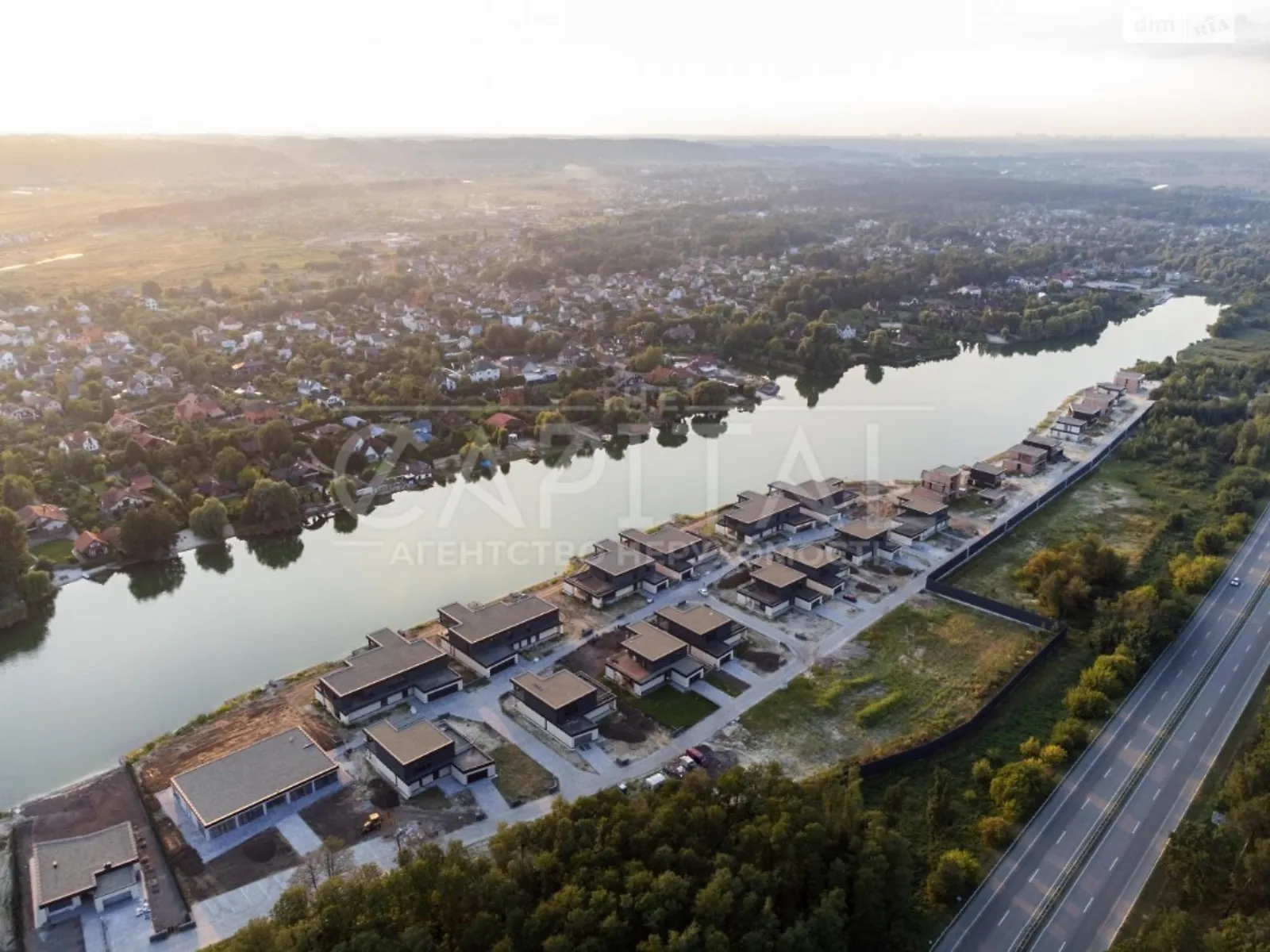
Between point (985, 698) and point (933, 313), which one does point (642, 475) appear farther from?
point (933, 313)

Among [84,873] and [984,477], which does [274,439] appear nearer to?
[84,873]

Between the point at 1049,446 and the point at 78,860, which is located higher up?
the point at 1049,446

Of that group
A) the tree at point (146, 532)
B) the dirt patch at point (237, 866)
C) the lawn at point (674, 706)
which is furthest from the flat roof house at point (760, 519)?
the tree at point (146, 532)

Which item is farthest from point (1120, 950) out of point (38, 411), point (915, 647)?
point (38, 411)

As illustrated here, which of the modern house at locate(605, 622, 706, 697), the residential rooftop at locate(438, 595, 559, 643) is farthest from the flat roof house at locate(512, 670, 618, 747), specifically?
the residential rooftop at locate(438, 595, 559, 643)

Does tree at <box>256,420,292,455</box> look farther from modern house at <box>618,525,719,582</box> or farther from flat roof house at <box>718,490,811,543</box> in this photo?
flat roof house at <box>718,490,811,543</box>

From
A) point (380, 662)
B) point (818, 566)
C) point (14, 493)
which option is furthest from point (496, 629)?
point (14, 493)
